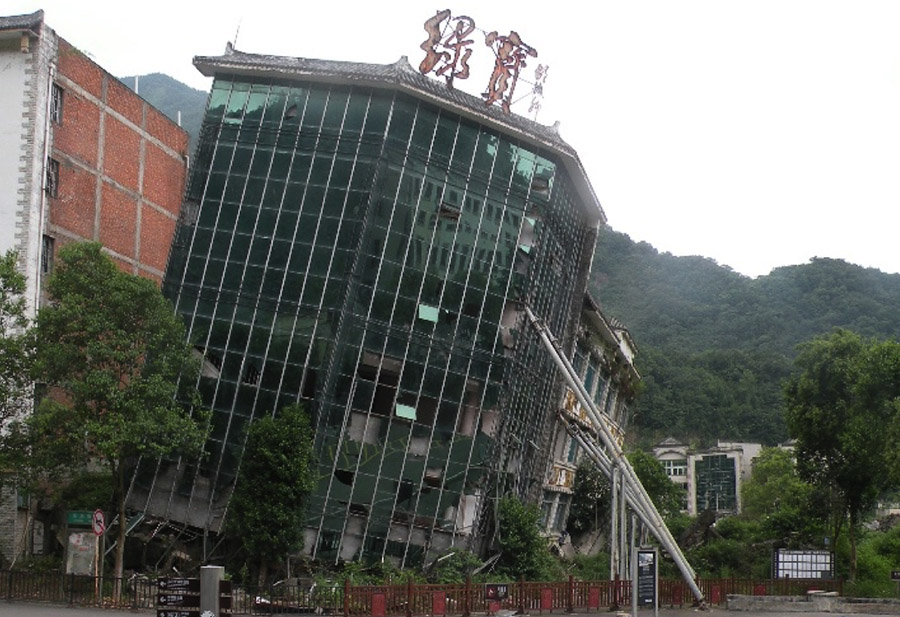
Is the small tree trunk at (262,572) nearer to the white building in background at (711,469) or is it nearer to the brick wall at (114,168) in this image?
the brick wall at (114,168)

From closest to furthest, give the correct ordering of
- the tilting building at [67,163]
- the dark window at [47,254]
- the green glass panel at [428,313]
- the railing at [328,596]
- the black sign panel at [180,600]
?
the black sign panel at [180,600] → the railing at [328,596] → the tilting building at [67,163] → the dark window at [47,254] → the green glass panel at [428,313]

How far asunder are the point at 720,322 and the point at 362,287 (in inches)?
4072

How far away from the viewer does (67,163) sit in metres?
37.8

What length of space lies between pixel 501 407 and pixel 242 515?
396 inches

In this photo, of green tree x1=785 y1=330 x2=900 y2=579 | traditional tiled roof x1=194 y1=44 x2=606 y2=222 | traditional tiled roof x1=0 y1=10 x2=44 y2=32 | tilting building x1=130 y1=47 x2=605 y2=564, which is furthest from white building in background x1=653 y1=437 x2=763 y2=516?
traditional tiled roof x1=0 y1=10 x2=44 y2=32

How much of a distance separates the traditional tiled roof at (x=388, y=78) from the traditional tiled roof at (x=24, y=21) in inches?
208

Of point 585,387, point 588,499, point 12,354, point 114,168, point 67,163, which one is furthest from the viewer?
point 588,499

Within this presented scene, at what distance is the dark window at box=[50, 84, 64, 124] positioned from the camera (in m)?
37.2

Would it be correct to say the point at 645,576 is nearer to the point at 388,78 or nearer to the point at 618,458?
the point at 618,458

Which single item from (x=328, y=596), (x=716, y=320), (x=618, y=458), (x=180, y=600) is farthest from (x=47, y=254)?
(x=716, y=320)

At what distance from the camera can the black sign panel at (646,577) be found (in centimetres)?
2248

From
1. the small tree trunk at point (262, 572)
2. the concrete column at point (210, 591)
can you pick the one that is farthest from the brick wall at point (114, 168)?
the concrete column at point (210, 591)

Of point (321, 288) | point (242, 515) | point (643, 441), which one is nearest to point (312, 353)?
point (321, 288)

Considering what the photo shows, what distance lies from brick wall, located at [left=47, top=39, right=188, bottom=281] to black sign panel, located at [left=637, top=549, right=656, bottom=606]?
23.6m
